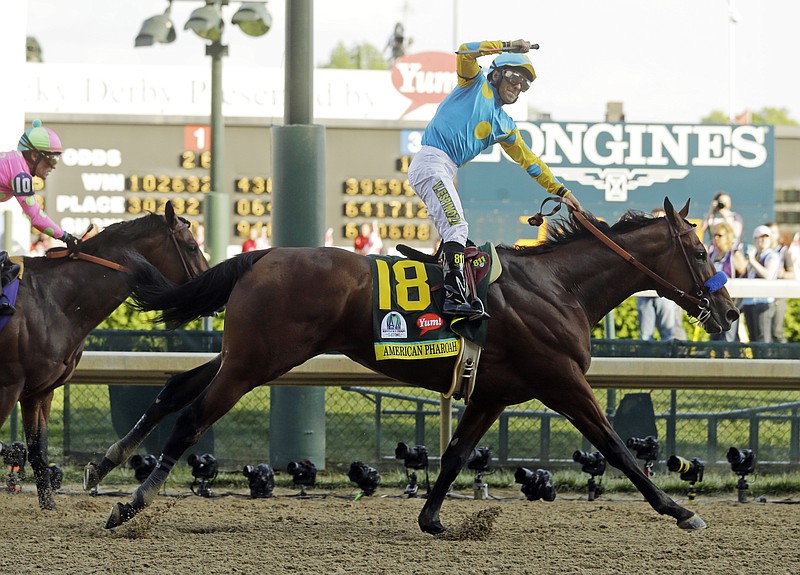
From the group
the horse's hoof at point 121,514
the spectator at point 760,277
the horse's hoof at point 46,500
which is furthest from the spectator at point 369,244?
the horse's hoof at point 121,514

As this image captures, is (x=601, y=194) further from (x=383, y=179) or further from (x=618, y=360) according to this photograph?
(x=618, y=360)

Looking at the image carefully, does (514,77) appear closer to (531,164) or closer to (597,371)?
(531,164)

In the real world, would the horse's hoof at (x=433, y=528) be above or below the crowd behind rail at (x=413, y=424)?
below

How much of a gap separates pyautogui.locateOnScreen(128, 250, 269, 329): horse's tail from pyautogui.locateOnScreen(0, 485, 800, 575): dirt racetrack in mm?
997

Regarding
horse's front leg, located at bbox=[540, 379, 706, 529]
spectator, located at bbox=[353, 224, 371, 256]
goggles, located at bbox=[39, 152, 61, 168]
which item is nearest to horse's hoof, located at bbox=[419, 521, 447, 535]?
horse's front leg, located at bbox=[540, 379, 706, 529]

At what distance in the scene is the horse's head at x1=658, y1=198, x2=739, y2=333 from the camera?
602cm

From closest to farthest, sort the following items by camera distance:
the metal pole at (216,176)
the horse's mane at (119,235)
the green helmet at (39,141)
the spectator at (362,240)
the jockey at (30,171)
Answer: the jockey at (30,171)
the green helmet at (39,141)
the horse's mane at (119,235)
the metal pole at (216,176)
the spectator at (362,240)

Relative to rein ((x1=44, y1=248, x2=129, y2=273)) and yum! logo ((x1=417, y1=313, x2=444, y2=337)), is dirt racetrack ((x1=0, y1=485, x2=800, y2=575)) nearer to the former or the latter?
yum! logo ((x1=417, y1=313, x2=444, y2=337))

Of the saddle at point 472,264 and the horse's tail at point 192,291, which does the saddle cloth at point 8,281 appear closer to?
the horse's tail at point 192,291

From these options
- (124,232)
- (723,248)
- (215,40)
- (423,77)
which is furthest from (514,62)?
(423,77)

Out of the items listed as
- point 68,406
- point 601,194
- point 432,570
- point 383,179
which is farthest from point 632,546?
point 383,179

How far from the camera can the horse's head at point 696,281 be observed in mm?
6023

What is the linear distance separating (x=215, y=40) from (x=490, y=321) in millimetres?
8071

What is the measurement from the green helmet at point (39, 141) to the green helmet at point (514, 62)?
2.41 metres
